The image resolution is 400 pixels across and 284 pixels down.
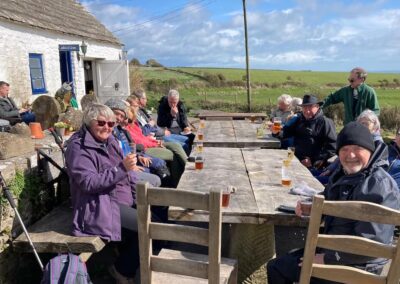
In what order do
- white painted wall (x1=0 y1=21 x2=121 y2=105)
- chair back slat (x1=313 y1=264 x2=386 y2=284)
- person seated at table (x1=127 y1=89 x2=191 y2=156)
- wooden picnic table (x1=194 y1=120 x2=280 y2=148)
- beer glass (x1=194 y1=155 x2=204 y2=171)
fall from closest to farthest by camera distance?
chair back slat (x1=313 y1=264 x2=386 y2=284), beer glass (x1=194 y1=155 x2=204 y2=171), wooden picnic table (x1=194 y1=120 x2=280 y2=148), person seated at table (x1=127 y1=89 x2=191 y2=156), white painted wall (x1=0 y1=21 x2=121 y2=105)

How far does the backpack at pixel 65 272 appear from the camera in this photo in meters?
2.81

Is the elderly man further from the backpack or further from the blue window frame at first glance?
the blue window frame

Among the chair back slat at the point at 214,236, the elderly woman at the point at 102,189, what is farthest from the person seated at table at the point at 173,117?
the chair back slat at the point at 214,236

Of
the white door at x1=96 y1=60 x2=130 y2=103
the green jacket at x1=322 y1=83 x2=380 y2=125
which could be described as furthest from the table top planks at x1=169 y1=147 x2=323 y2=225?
the white door at x1=96 y1=60 x2=130 y2=103

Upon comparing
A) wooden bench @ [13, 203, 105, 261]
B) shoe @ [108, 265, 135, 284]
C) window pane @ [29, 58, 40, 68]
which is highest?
Answer: window pane @ [29, 58, 40, 68]

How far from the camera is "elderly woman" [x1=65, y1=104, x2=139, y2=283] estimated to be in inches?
124

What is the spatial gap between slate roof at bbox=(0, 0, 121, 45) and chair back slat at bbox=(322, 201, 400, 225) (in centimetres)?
920

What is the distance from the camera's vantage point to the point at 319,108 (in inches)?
222

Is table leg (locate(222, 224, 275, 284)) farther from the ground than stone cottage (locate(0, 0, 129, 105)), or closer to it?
closer to it

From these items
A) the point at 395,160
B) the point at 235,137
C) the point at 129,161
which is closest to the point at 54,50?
the point at 235,137

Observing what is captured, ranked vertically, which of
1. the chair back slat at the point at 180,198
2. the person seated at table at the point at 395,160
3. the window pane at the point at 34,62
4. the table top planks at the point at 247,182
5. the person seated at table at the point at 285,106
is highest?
the window pane at the point at 34,62

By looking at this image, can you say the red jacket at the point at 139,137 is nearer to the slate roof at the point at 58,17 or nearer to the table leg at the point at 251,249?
the table leg at the point at 251,249

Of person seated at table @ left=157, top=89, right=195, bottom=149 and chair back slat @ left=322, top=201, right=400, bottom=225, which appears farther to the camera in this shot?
person seated at table @ left=157, top=89, right=195, bottom=149

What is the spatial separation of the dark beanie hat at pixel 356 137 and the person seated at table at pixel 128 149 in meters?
2.39
